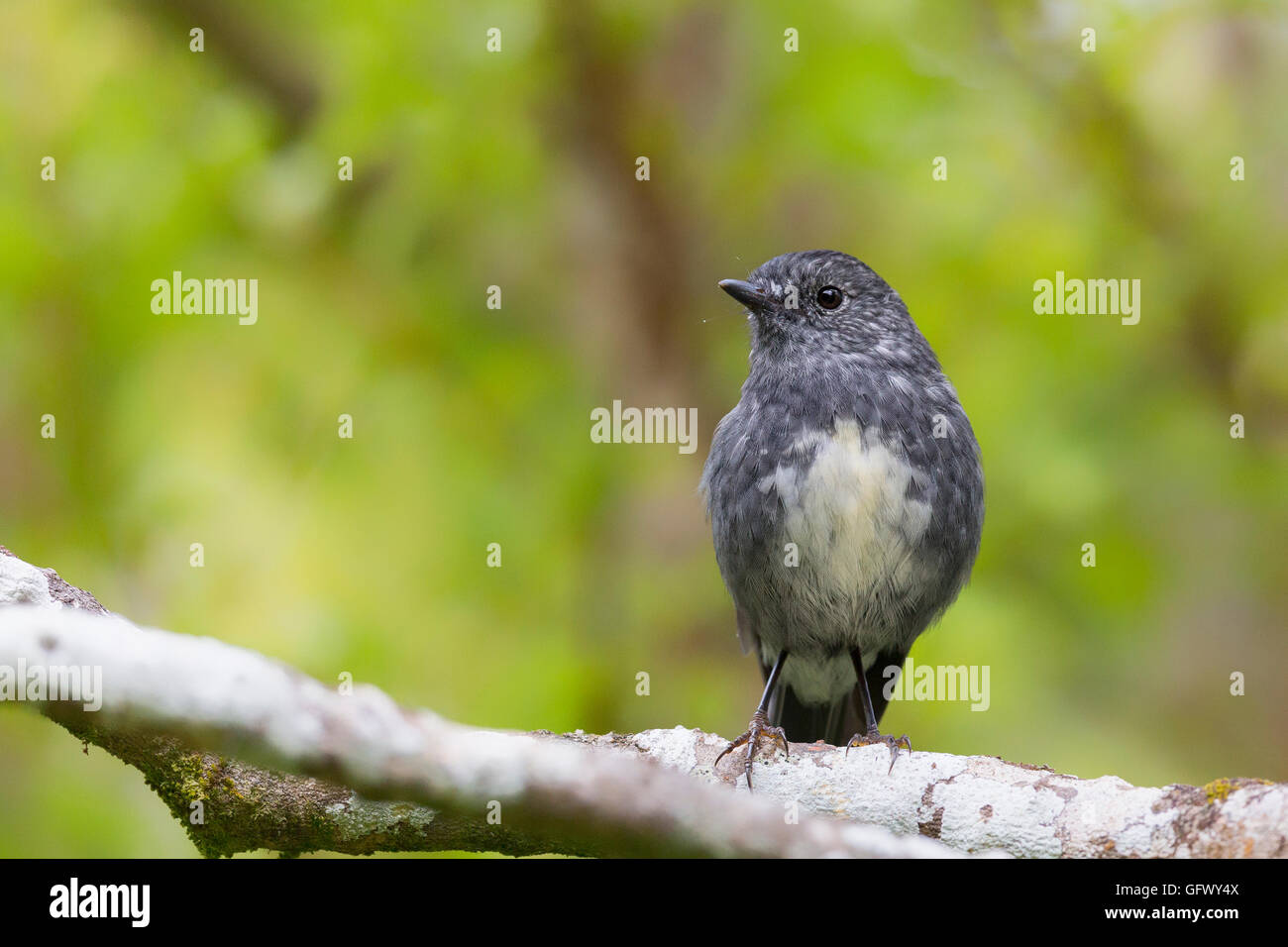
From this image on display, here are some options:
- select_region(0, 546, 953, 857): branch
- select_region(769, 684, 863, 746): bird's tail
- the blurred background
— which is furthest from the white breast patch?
select_region(0, 546, 953, 857): branch

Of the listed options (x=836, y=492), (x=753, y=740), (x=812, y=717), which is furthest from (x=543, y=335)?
(x=753, y=740)

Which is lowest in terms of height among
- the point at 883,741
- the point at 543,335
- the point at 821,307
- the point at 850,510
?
the point at 883,741

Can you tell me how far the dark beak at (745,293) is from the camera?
427 centimetres

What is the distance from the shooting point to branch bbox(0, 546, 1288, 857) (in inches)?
71.8

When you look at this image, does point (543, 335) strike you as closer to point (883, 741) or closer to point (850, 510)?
point (850, 510)

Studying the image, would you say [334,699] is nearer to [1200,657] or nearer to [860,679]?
[860,679]

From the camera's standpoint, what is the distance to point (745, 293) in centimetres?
430

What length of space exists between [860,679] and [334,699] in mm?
2766

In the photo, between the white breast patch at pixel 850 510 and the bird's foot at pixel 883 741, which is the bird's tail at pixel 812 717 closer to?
the bird's foot at pixel 883 741

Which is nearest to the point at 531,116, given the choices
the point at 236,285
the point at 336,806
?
the point at 236,285

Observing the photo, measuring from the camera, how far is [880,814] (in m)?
2.74

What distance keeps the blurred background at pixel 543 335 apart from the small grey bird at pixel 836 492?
1.86 feet

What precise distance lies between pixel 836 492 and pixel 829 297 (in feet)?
3.02

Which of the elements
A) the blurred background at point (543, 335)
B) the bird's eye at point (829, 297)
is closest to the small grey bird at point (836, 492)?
the bird's eye at point (829, 297)
